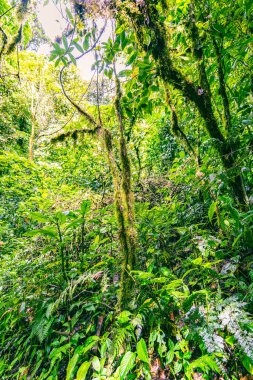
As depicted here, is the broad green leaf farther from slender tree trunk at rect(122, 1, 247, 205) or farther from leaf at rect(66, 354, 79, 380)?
slender tree trunk at rect(122, 1, 247, 205)

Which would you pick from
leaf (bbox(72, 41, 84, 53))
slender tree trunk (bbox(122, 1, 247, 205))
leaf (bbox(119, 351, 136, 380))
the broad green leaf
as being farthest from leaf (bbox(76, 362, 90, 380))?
leaf (bbox(72, 41, 84, 53))

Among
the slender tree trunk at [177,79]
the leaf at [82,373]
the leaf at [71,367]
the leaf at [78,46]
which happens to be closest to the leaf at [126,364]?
the leaf at [82,373]

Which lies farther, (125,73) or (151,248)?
(151,248)

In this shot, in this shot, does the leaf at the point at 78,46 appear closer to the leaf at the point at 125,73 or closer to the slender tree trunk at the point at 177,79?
the leaf at the point at 125,73

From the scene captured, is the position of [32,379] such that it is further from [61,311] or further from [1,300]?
[1,300]

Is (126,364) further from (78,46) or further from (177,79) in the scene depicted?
(78,46)

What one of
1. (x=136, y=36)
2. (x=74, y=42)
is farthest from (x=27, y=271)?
(x=136, y=36)

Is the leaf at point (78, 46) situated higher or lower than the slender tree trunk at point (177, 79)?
higher

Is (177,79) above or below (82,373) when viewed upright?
above

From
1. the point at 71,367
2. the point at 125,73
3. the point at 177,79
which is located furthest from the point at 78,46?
the point at 71,367

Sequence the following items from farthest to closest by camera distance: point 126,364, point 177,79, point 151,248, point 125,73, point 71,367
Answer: point 151,248 < point 125,73 < point 177,79 < point 71,367 < point 126,364

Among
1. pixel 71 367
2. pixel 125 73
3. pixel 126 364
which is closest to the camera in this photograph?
pixel 126 364

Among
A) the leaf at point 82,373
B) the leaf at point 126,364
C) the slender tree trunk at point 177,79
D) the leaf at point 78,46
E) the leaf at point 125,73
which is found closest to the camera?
the leaf at point 126,364

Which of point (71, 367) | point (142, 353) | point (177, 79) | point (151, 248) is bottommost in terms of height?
point (71, 367)
